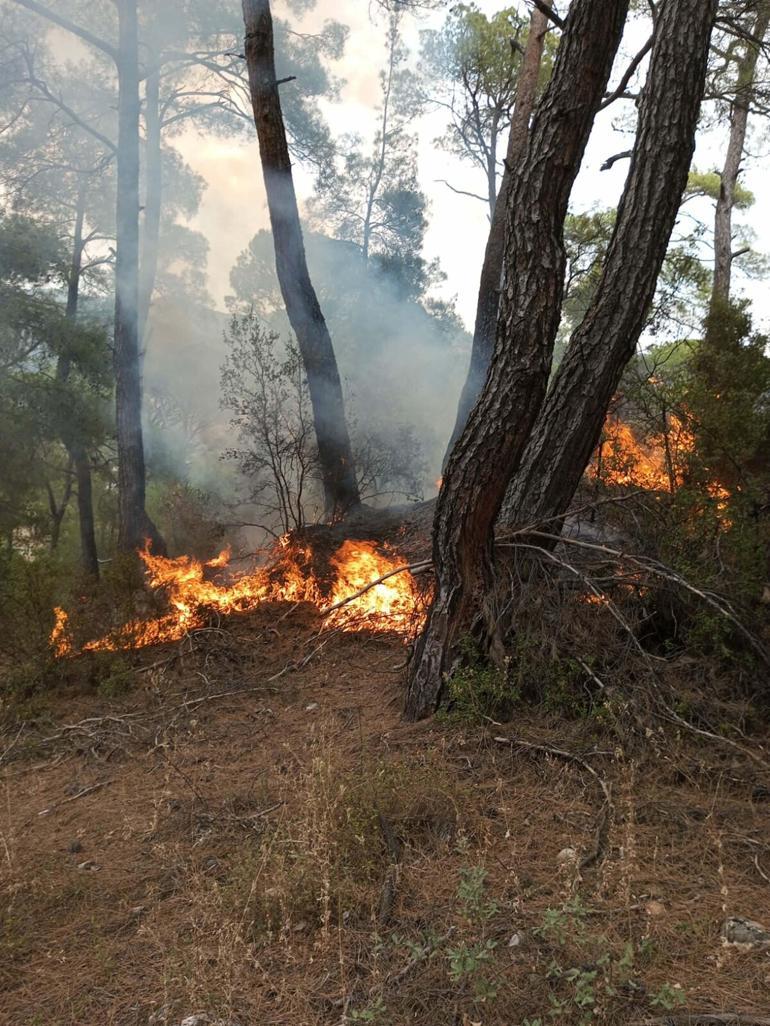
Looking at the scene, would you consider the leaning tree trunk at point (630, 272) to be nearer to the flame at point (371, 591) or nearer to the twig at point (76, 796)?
the flame at point (371, 591)

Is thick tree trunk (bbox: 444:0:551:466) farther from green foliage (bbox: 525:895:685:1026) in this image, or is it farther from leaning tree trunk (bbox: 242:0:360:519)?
green foliage (bbox: 525:895:685:1026)

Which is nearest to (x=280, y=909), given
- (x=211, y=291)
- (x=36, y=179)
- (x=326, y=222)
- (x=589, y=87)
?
(x=589, y=87)

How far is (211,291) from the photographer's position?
26141mm

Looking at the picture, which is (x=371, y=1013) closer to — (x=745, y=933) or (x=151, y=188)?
(x=745, y=933)

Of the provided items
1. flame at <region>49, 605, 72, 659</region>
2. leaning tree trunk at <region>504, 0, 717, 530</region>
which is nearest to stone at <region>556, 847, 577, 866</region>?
leaning tree trunk at <region>504, 0, 717, 530</region>

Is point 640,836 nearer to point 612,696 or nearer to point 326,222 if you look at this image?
point 612,696

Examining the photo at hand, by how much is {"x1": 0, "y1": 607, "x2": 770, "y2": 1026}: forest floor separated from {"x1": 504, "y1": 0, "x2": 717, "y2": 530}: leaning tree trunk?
1.63m

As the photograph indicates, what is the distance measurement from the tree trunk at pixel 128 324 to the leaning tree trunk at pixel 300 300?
351 centimetres

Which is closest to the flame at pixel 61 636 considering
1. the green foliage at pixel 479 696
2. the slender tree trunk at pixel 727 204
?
the green foliage at pixel 479 696

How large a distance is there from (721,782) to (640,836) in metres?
0.68

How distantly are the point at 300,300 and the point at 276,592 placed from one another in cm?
371

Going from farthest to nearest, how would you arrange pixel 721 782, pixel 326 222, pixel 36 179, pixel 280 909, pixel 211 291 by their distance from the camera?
pixel 211 291, pixel 326 222, pixel 36 179, pixel 721 782, pixel 280 909

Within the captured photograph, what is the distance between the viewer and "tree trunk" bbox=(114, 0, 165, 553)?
436 inches

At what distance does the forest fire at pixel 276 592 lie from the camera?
20.9 ft
